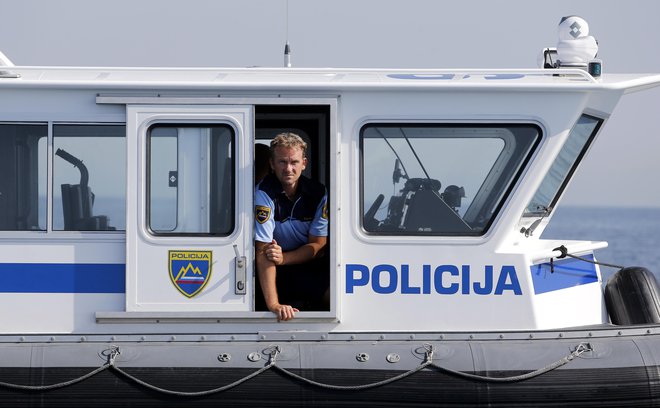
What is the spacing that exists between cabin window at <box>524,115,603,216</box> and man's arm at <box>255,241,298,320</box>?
154cm

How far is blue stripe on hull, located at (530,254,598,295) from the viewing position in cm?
714

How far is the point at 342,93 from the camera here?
276 inches

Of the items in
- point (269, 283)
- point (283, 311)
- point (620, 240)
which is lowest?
point (620, 240)

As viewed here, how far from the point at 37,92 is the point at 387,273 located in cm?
224

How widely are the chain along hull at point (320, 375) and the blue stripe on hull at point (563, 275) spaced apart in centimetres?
43

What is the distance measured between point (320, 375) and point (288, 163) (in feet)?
3.94

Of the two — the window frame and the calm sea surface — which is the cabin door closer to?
the window frame

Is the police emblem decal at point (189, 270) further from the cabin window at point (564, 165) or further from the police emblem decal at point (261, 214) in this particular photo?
the cabin window at point (564, 165)

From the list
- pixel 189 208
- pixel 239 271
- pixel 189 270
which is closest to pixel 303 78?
pixel 189 208

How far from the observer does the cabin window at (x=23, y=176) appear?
7.02 meters

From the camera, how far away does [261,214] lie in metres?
6.97

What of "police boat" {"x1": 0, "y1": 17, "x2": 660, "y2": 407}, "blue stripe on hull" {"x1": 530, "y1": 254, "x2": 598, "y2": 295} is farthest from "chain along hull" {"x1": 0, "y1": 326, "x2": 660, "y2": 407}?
"blue stripe on hull" {"x1": 530, "y1": 254, "x2": 598, "y2": 295}

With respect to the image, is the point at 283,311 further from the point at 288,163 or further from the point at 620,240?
the point at 620,240

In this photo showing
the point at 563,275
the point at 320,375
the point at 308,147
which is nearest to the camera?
the point at 320,375
